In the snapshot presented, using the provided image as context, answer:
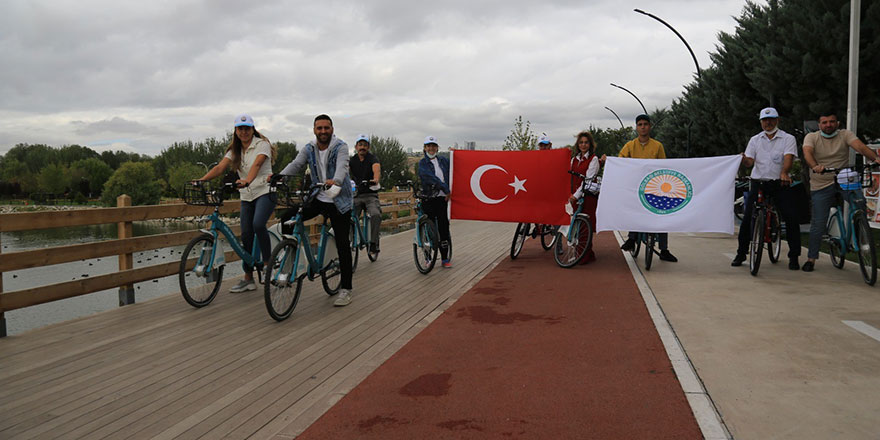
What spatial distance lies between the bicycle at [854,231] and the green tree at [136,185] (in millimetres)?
86855

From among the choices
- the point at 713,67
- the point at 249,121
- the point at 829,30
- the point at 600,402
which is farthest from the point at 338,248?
the point at 713,67

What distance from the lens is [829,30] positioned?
49.0 feet

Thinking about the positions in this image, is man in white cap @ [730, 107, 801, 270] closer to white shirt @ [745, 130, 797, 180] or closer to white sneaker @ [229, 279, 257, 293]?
white shirt @ [745, 130, 797, 180]

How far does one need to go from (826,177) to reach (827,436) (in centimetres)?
596

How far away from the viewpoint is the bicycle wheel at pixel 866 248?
7195 millimetres

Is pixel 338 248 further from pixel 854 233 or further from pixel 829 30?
pixel 829 30

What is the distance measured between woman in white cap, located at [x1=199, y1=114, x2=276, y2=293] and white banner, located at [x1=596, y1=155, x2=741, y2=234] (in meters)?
4.73

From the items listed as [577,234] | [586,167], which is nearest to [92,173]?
[586,167]

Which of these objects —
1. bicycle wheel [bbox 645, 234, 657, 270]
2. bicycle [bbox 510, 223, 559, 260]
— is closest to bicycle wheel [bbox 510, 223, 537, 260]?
bicycle [bbox 510, 223, 559, 260]

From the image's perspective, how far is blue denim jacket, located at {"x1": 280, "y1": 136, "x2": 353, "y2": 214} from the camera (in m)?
6.62

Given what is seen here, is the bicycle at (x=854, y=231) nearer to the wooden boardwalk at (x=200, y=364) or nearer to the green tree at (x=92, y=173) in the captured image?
the wooden boardwalk at (x=200, y=364)

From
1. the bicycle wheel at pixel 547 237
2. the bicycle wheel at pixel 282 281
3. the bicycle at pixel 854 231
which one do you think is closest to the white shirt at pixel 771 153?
the bicycle at pixel 854 231

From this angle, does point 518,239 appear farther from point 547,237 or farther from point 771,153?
point 771,153

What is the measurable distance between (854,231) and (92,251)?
8.60m
